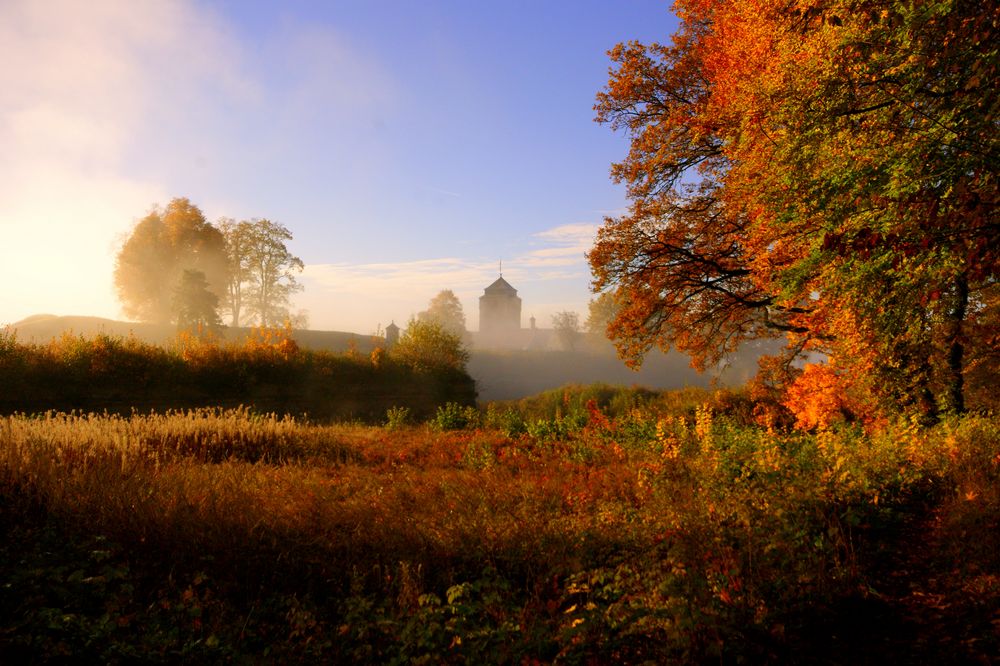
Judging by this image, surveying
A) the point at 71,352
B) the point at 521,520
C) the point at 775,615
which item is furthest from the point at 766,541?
the point at 71,352

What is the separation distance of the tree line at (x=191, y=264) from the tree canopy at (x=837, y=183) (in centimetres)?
2817

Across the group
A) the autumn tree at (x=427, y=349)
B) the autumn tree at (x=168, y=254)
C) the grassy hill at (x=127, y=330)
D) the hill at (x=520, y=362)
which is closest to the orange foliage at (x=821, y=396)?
the autumn tree at (x=427, y=349)

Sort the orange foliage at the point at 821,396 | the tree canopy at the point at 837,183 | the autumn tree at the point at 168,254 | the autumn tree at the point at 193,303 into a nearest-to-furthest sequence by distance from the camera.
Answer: the tree canopy at the point at 837,183, the orange foliage at the point at 821,396, the autumn tree at the point at 193,303, the autumn tree at the point at 168,254

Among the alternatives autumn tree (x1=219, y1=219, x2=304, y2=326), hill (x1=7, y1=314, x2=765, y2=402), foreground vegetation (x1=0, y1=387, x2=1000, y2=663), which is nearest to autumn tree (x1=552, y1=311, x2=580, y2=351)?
hill (x1=7, y1=314, x2=765, y2=402)

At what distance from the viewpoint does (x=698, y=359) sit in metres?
15.9

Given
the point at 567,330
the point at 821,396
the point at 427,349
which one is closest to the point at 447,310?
the point at 567,330

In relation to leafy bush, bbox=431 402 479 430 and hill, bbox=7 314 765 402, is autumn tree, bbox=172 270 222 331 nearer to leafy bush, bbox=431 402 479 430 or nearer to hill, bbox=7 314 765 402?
hill, bbox=7 314 765 402

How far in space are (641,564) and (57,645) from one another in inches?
170

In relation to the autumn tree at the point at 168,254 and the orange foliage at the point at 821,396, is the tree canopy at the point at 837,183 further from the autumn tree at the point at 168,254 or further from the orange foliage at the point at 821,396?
the autumn tree at the point at 168,254

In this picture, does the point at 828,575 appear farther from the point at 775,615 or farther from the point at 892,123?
the point at 892,123

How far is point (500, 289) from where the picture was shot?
8475 cm

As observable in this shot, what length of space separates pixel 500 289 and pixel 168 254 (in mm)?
52600

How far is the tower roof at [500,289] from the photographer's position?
278 ft

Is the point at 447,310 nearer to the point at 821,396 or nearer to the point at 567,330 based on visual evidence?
the point at 567,330
